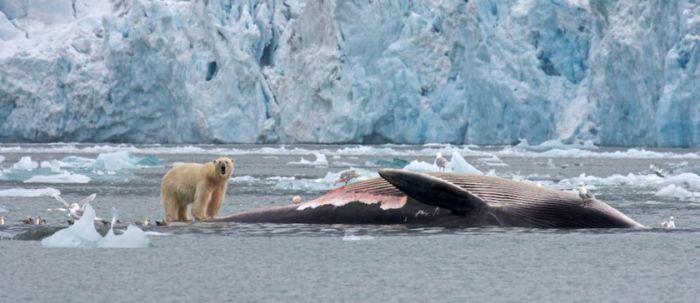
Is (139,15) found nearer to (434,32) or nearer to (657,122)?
(434,32)

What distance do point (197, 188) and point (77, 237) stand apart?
8.12 ft

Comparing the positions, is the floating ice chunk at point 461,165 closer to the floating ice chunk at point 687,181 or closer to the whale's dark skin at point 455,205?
the floating ice chunk at point 687,181

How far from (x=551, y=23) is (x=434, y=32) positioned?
16.7ft

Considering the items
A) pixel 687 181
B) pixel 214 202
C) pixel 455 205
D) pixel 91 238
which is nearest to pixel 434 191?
pixel 455 205

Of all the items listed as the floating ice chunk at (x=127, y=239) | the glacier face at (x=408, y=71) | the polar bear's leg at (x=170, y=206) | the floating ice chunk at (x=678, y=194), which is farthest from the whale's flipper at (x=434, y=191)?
the glacier face at (x=408, y=71)

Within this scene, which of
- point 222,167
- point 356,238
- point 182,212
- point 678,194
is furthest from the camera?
point 678,194

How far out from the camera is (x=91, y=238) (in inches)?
375

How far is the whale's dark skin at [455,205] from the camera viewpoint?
9.97 meters

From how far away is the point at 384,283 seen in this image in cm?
732

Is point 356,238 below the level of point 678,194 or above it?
above

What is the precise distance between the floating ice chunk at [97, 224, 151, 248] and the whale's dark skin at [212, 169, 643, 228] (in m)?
2.08

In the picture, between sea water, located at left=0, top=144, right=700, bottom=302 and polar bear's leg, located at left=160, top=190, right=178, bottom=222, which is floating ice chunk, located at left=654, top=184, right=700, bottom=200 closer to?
sea water, located at left=0, top=144, right=700, bottom=302

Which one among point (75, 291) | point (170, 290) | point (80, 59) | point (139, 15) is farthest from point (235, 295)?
point (80, 59)

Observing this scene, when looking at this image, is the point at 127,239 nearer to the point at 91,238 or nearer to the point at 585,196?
the point at 91,238
